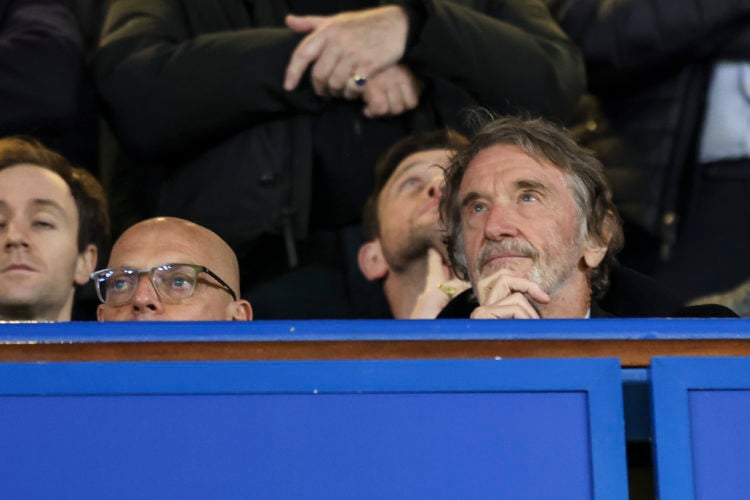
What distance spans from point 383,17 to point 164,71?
1.60 feet

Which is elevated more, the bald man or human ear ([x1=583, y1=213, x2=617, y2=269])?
human ear ([x1=583, y1=213, x2=617, y2=269])

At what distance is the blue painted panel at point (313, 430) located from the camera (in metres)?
2.05

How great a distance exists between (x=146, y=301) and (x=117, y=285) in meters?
0.08

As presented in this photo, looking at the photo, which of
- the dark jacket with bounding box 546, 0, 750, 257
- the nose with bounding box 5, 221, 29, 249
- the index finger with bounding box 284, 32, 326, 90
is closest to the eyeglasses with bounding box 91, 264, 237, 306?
the nose with bounding box 5, 221, 29, 249

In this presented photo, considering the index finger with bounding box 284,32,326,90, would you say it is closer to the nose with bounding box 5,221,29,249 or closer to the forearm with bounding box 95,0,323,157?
the forearm with bounding box 95,0,323,157

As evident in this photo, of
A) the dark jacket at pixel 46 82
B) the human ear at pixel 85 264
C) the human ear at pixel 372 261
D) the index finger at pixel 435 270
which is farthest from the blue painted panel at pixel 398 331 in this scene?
the dark jacket at pixel 46 82

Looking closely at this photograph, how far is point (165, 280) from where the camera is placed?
2775 millimetres

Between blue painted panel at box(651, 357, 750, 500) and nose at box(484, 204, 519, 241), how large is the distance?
0.72 meters

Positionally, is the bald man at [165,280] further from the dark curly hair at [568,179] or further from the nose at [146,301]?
the dark curly hair at [568,179]

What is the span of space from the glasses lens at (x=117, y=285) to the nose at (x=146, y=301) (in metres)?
0.02

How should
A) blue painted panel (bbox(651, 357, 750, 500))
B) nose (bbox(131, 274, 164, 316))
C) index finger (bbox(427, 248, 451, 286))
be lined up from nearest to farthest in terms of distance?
blue painted panel (bbox(651, 357, 750, 500)) < nose (bbox(131, 274, 164, 316)) < index finger (bbox(427, 248, 451, 286))

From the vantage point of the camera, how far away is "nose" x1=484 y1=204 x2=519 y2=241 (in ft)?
9.02

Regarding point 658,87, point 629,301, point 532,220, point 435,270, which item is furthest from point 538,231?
point 658,87

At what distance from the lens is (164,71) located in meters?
3.48
